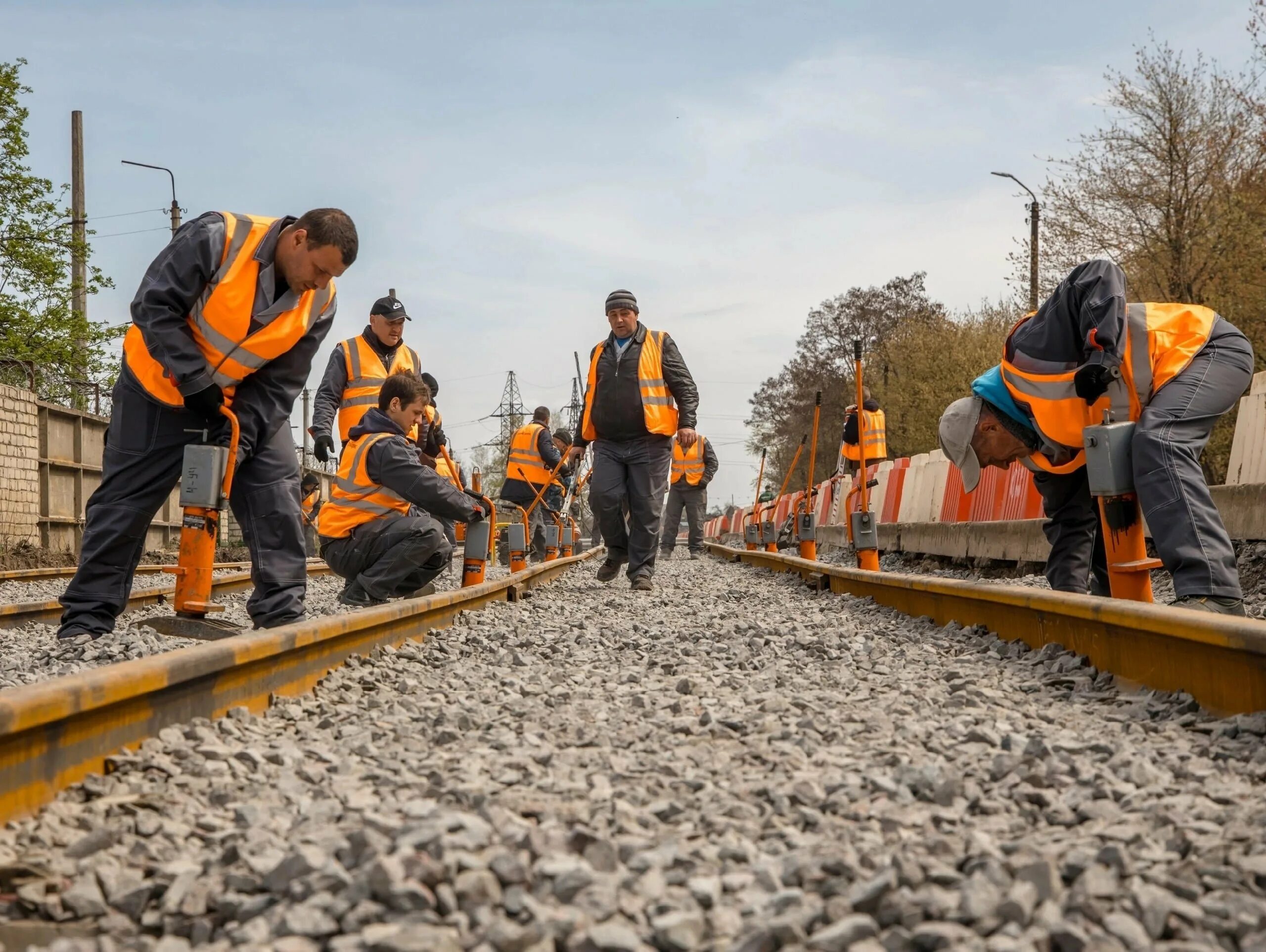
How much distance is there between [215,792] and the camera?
2.42 m

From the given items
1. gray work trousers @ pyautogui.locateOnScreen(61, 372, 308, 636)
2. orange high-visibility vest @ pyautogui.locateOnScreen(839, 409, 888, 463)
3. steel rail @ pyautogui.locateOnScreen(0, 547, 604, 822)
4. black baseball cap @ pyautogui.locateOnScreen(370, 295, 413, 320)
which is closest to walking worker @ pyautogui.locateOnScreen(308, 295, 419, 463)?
black baseball cap @ pyautogui.locateOnScreen(370, 295, 413, 320)

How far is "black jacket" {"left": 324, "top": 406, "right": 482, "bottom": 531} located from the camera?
670 centimetres

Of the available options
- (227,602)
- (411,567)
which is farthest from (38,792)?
(227,602)

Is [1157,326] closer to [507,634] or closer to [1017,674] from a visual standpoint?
[1017,674]

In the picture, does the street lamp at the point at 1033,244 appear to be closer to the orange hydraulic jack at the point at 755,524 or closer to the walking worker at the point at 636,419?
the orange hydraulic jack at the point at 755,524

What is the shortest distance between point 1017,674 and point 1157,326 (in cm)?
161

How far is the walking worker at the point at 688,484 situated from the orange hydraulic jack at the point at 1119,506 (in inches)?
531

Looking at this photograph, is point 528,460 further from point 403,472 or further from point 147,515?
point 147,515

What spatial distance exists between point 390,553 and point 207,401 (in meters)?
2.25

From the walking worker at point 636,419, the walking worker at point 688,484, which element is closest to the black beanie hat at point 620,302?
the walking worker at point 636,419

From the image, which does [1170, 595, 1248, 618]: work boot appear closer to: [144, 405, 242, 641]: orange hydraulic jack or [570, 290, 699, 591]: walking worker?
[144, 405, 242, 641]: orange hydraulic jack

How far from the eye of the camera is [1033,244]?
86.8 ft

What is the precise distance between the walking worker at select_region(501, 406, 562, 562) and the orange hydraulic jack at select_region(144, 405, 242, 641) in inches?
383

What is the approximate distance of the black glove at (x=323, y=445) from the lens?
8.77m
